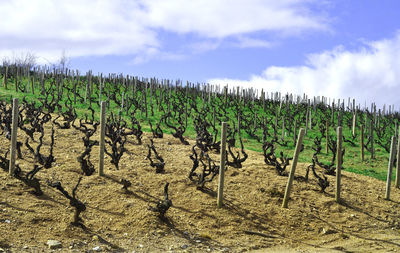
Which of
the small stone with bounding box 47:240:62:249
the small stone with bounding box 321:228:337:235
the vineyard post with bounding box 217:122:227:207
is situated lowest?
the small stone with bounding box 321:228:337:235

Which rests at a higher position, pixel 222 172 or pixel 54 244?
pixel 222 172

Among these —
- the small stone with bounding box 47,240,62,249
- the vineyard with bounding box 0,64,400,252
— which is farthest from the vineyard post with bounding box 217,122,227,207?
the small stone with bounding box 47,240,62,249

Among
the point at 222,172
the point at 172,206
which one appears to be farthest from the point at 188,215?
the point at 222,172

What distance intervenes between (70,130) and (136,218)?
7.86 meters

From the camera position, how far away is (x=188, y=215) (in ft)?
26.6

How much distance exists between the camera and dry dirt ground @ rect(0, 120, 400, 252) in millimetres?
6977

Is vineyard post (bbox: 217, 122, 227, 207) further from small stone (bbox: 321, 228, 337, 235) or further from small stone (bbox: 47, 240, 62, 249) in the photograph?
small stone (bbox: 47, 240, 62, 249)

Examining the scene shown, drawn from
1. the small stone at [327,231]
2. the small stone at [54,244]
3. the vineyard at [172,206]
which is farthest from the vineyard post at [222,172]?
the small stone at [54,244]

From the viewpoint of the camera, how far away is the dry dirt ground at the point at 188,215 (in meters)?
6.98

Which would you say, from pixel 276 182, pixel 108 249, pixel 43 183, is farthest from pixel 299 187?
pixel 43 183

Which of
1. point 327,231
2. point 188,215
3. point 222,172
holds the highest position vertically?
point 222,172

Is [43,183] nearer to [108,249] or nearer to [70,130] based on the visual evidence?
[108,249]

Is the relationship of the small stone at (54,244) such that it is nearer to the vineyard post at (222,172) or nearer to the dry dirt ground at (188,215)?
the dry dirt ground at (188,215)

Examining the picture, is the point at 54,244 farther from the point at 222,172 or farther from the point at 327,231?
the point at 327,231
